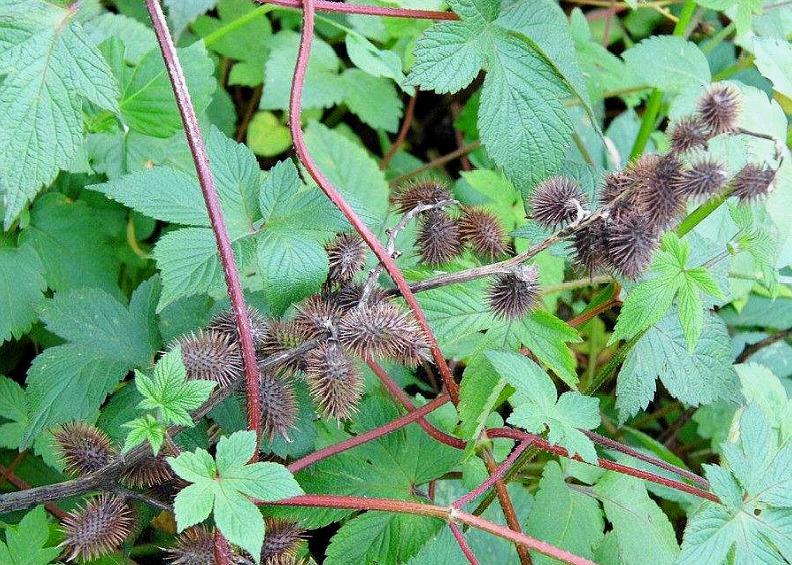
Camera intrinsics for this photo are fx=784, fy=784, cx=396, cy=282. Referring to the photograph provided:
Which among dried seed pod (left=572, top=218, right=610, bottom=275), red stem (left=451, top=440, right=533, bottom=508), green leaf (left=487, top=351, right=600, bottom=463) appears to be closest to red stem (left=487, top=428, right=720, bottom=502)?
red stem (left=451, top=440, right=533, bottom=508)

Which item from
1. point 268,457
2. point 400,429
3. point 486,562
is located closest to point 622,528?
point 486,562

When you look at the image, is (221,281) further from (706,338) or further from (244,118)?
(244,118)

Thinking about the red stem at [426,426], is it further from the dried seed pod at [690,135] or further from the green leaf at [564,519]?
the dried seed pod at [690,135]

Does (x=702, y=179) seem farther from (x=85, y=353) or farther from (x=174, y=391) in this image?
(x=85, y=353)

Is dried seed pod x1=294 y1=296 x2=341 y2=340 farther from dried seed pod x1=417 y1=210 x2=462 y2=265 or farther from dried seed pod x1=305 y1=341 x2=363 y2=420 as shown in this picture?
dried seed pod x1=417 y1=210 x2=462 y2=265

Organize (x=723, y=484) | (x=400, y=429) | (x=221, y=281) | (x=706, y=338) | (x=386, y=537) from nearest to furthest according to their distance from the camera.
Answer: (x=723, y=484)
(x=221, y=281)
(x=386, y=537)
(x=400, y=429)
(x=706, y=338)

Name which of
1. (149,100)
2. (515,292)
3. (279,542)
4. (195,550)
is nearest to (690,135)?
(515,292)

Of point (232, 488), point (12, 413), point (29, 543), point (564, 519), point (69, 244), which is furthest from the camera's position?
point (69, 244)
